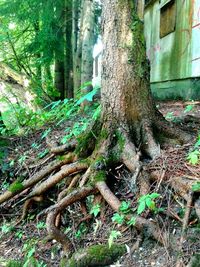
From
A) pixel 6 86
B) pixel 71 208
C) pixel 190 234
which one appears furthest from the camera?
pixel 6 86

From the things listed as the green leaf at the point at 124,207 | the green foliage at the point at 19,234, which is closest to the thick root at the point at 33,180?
the green foliage at the point at 19,234

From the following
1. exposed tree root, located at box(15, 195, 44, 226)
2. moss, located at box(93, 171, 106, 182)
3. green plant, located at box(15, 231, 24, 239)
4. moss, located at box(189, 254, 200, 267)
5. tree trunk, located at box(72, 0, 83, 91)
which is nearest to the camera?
moss, located at box(189, 254, 200, 267)

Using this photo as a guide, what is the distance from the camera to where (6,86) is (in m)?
7.53

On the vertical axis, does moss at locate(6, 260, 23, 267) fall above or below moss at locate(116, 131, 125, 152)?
below

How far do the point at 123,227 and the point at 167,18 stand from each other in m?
8.83

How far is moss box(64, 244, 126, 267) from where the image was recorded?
276 cm

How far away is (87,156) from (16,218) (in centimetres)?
123

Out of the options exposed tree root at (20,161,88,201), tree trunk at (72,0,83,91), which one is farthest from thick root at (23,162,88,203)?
tree trunk at (72,0,83,91)

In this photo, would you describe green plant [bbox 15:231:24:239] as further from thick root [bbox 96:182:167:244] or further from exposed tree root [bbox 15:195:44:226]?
thick root [bbox 96:182:167:244]

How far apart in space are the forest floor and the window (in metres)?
6.27

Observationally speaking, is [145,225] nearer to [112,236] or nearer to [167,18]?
[112,236]

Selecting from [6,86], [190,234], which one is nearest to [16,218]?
[190,234]

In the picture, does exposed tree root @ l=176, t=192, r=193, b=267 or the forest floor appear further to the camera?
the forest floor

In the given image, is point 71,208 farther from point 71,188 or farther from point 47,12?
point 47,12
